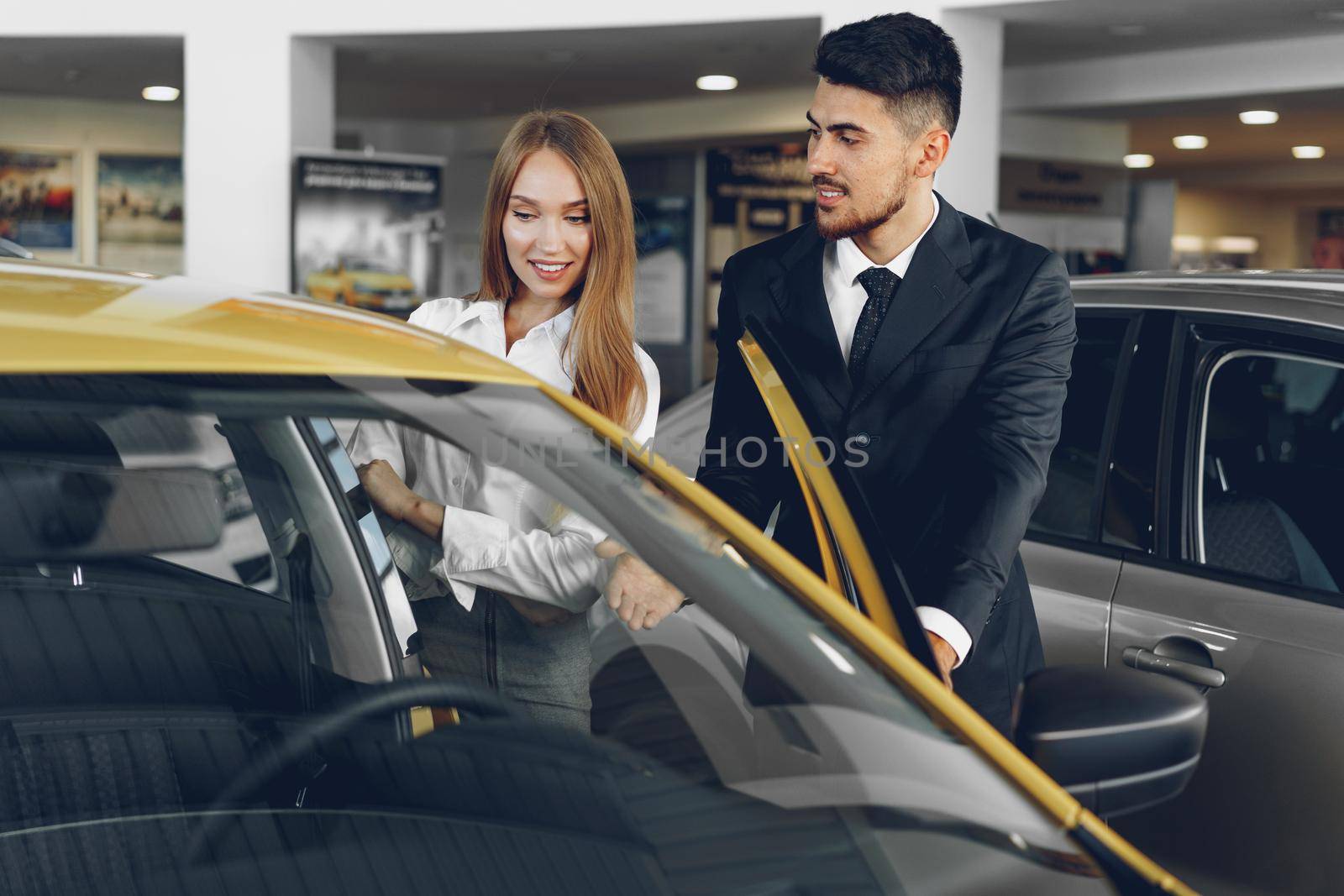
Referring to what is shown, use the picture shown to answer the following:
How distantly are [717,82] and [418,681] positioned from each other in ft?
36.1

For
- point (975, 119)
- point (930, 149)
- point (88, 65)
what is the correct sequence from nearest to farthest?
point (930, 149)
point (975, 119)
point (88, 65)

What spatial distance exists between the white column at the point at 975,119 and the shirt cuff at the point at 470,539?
7215 millimetres

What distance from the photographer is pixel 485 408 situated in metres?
1.28

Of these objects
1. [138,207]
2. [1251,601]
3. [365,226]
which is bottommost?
[1251,601]

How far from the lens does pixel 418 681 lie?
47.4 inches

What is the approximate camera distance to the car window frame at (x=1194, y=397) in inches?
90.7

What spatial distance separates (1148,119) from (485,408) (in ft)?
40.9

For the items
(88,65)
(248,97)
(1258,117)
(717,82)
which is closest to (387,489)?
(248,97)

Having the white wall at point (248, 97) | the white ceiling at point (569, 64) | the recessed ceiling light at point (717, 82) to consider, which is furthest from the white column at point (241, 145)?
the recessed ceiling light at point (717, 82)

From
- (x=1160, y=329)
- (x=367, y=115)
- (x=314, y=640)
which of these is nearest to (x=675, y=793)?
(x=314, y=640)

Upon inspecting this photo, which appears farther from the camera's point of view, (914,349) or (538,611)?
(914,349)

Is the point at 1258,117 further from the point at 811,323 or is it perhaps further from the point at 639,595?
the point at 639,595

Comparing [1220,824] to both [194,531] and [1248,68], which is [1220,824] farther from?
[1248,68]

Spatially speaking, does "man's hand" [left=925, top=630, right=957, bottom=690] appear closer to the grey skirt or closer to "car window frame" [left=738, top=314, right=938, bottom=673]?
"car window frame" [left=738, top=314, right=938, bottom=673]
